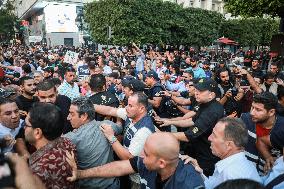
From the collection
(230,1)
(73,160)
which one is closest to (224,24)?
(230,1)

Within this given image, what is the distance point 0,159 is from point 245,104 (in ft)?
19.2

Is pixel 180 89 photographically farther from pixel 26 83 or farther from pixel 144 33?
Result: pixel 144 33

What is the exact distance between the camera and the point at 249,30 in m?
41.8

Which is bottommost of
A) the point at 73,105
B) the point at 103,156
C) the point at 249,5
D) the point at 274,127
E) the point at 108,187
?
the point at 108,187

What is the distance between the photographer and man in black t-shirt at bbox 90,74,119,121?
210 inches

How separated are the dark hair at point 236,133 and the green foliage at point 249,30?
35523 millimetres

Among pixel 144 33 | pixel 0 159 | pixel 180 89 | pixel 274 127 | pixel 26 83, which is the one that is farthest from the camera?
pixel 144 33

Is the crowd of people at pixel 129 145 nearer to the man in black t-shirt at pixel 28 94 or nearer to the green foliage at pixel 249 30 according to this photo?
the man in black t-shirt at pixel 28 94

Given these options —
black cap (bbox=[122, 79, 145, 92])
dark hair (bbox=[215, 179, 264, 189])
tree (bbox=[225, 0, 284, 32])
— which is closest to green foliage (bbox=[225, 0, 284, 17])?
tree (bbox=[225, 0, 284, 32])

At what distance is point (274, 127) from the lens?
13.0 feet

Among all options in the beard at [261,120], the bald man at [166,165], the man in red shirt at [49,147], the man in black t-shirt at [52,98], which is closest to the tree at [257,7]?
the beard at [261,120]

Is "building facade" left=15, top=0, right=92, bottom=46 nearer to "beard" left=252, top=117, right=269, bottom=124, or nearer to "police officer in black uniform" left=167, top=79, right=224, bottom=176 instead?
"police officer in black uniform" left=167, top=79, right=224, bottom=176

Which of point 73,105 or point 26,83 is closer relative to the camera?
point 73,105

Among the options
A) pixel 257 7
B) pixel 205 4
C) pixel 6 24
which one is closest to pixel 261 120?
pixel 257 7
